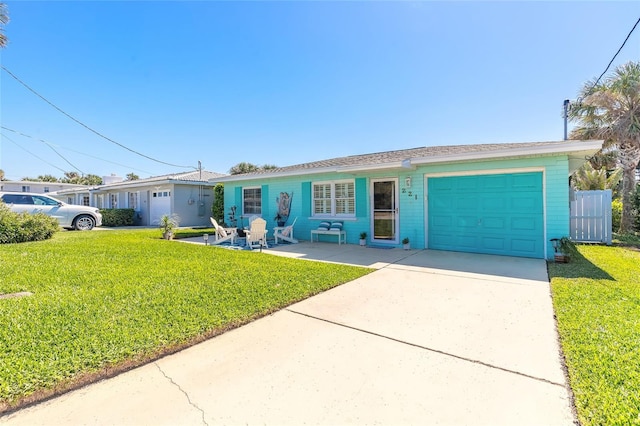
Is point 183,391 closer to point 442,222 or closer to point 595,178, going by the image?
point 442,222

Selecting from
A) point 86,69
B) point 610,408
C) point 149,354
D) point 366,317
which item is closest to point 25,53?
point 86,69

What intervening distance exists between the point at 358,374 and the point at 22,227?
12.3 metres

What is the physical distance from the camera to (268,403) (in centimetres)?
221

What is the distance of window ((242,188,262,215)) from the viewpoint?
45.0ft

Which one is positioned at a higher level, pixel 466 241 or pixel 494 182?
pixel 494 182

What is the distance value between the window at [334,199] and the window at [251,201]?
324cm

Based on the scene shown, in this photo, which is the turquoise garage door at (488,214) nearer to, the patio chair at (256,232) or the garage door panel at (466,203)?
the garage door panel at (466,203)

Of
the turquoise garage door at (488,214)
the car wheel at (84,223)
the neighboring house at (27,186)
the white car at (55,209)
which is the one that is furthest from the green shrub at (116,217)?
the neighboring house at (27,186)

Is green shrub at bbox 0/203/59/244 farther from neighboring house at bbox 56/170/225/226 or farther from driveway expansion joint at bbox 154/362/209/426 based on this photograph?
driveway expansion joint at bbox 154/362/209/426

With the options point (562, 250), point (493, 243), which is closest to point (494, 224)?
point (493, 243)

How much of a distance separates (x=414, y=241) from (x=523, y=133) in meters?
10.9

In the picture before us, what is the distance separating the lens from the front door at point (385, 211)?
9.86 meters

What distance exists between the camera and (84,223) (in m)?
14.3

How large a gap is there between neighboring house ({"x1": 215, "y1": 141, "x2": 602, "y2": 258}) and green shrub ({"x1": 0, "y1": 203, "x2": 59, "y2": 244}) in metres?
8.13
